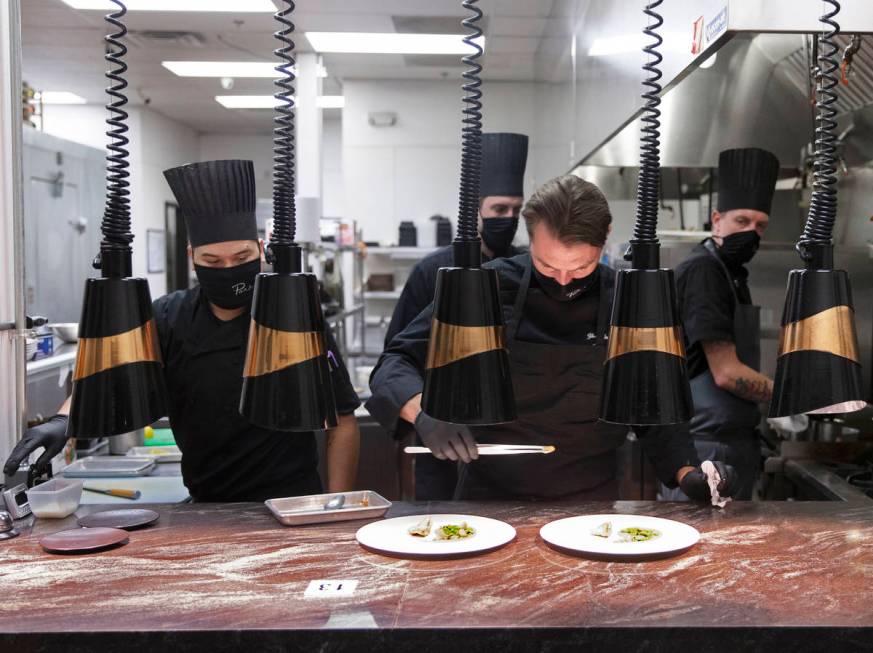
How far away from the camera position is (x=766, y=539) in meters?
1.76

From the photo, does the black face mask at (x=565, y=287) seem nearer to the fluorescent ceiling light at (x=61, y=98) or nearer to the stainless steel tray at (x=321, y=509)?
the stainless steel tray at (x=321, y=509)

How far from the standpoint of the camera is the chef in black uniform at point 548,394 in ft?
7.39

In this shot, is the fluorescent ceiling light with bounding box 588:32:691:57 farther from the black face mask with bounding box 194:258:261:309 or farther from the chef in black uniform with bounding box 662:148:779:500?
the black face mask with bounding box 194:258:261:309

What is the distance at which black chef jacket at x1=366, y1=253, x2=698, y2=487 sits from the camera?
224cm

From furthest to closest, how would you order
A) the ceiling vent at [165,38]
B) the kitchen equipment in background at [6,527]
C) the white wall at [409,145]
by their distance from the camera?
the white wall at [409,145] < the ceiling vent at [165,38] < the kitchen equipment in background at [6,527]

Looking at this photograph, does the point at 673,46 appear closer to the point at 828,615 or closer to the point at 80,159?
the point at 828,615

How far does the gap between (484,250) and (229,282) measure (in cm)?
123

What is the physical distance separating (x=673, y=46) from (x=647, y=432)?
3.15 ft

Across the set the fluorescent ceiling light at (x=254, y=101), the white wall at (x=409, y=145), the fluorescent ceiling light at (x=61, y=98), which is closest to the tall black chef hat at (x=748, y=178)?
the white wall at (x=409, y=145)

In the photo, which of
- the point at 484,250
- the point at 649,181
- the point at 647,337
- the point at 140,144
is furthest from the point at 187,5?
the point at 647,337

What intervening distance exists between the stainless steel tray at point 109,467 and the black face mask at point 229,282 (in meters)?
0.94

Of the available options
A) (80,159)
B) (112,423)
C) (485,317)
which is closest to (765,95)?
(485,317)

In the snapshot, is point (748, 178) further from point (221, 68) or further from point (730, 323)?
point (221, 68)

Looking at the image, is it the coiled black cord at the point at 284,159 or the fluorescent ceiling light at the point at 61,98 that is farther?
the fluorescent ceiling light at the point at 61,98
